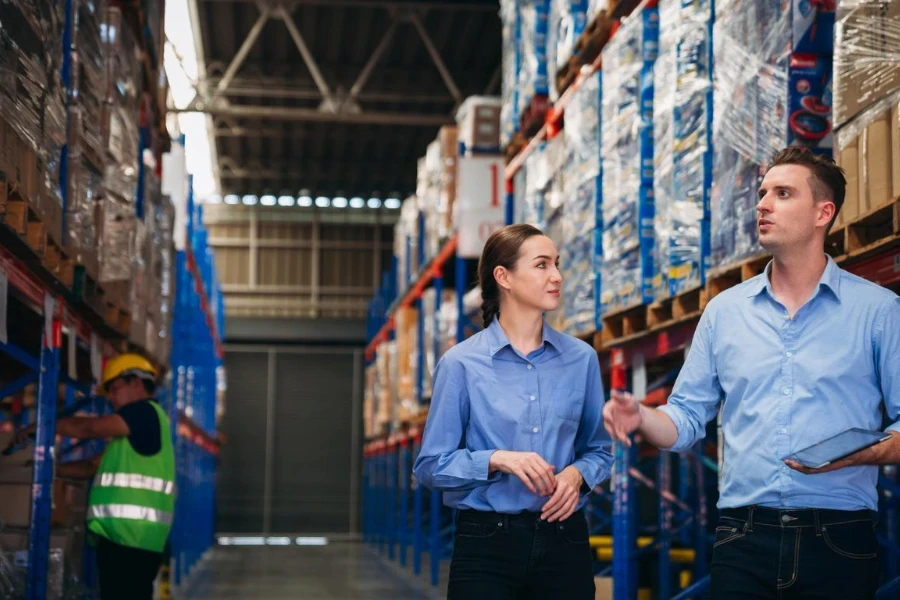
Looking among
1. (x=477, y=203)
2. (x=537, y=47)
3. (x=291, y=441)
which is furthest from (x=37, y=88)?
(x=291, y=441)

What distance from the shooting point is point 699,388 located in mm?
3240

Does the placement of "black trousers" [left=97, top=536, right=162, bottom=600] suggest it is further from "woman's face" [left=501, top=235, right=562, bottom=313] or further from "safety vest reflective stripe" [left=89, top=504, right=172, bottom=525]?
"woman's face" [left=501, top=235, right=562, bottom=313]

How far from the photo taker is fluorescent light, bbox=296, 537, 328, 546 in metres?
23.3

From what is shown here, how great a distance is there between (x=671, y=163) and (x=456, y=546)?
2933 millimetres

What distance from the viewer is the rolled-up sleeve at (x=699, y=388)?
3197mm

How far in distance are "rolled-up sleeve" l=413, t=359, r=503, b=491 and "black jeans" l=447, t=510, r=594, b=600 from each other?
4.7 inches

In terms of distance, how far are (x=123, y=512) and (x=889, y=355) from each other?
406 cm

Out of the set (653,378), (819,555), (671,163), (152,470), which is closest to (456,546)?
(819,555)

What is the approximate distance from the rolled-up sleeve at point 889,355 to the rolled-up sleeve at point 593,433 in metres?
0.74

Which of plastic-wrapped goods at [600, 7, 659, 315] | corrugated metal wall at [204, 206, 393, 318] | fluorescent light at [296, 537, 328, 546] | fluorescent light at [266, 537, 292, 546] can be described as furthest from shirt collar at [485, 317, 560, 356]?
corrugated metal wall at [204, 206, 393, 318]

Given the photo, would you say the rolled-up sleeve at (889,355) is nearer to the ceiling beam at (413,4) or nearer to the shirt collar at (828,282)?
the shirt collar at (828,282)

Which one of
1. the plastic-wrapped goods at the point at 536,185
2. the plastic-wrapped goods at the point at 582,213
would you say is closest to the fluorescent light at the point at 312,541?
the plastic-wrapped goods at the point at 536,185

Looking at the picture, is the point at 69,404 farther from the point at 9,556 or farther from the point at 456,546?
the point at 456,546

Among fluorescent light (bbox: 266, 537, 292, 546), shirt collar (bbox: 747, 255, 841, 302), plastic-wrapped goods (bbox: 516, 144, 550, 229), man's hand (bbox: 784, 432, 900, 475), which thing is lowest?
fluorescent light (bbox: 266, 537, 292, 546)
